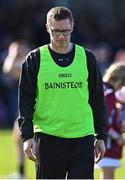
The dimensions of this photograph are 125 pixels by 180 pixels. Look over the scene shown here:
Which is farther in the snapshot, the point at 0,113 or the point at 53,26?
the point at 0,113

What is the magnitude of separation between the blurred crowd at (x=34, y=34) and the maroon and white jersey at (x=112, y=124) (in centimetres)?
1067

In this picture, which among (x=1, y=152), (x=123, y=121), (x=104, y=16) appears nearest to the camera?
(x=123, y=121)

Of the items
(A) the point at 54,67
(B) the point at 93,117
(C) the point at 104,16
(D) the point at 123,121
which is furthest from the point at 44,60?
(C) the point at 104,16

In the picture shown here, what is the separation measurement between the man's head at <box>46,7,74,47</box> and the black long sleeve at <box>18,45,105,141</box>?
25cm

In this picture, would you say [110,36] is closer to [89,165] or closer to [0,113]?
[0,113]

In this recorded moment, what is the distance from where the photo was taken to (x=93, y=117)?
8.33 metres

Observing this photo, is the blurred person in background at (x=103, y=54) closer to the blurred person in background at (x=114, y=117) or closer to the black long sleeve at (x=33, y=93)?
the blurred person in background at (x=114, y=117)

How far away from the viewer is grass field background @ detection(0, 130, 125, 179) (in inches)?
544

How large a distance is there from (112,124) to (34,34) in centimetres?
1314

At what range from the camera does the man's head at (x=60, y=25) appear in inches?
314

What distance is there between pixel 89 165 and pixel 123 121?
265 cm

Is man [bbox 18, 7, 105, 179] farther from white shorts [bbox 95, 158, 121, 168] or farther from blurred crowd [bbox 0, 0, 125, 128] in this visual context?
blurred crowd [bbox 0, 0, 125, 128]

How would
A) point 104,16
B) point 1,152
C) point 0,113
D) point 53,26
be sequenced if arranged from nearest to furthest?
point 53,26
point 1,152
point 0,113
point 104,16

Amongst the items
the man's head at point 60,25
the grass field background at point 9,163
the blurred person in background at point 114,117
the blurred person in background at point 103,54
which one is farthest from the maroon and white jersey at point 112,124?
the blurred person in background at point 103,54
